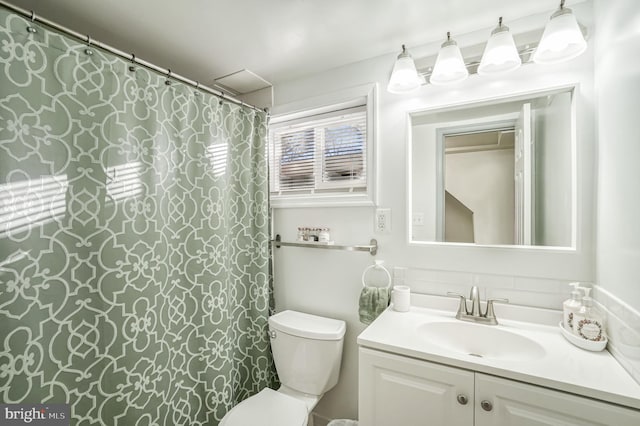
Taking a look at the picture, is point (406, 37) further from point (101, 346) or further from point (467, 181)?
point (101, 346)

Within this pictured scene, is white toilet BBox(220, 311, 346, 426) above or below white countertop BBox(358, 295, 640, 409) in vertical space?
below

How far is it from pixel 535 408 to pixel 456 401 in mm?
225

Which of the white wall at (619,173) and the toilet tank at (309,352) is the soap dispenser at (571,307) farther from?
the toilet tank at (309,352)

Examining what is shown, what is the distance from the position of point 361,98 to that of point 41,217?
1.56m

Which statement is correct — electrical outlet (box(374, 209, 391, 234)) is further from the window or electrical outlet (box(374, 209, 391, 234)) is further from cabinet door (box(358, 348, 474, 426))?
cabinet door (box(358, 348, 474, 426))

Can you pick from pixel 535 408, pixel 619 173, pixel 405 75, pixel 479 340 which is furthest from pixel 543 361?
pixel 405 75

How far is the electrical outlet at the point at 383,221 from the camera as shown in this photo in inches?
61.2

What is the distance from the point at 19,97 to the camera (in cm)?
96

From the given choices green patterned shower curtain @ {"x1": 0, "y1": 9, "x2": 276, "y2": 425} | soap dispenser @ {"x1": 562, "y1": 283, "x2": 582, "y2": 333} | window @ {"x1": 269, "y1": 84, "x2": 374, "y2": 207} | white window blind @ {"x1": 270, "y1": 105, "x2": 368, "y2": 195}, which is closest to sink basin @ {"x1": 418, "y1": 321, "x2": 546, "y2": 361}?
soap dispenser @ {"x1": 562, "y1": 283, "x2": 582, "y2": 333}

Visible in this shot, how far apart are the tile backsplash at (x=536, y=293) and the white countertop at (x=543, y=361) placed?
7 cm

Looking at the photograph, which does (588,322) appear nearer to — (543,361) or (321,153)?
(543,361)

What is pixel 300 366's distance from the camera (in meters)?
1.55

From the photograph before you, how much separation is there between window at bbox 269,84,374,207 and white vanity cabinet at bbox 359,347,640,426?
863mm

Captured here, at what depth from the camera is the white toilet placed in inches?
56.6
